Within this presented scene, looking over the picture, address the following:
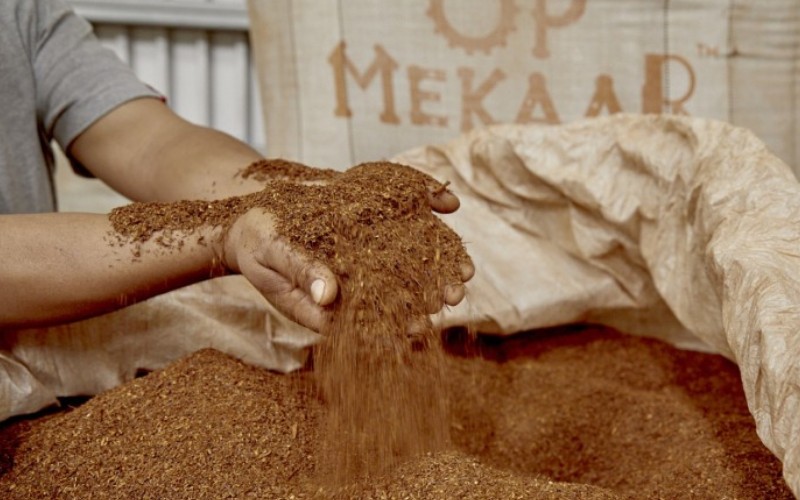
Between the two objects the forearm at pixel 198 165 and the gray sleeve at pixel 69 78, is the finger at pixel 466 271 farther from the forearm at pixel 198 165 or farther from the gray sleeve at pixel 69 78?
the gray sleeve at pixel 69 78

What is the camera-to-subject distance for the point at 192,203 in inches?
43.0

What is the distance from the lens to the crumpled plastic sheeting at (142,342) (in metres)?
1.14

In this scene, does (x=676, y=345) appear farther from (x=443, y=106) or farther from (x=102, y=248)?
(x=102, y=248)

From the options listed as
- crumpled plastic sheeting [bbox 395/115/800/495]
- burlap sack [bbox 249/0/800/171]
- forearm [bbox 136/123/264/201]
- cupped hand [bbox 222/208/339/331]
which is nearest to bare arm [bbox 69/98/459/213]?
forearm [bbox 136/123/264/201]

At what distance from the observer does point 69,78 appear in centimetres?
139

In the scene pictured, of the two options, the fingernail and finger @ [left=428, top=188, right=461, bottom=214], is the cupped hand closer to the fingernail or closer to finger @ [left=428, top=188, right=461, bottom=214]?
the fingernail

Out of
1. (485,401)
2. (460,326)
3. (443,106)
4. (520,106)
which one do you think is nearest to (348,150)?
(443,106)

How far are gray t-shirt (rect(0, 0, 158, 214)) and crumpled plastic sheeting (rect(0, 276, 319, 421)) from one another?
28cm

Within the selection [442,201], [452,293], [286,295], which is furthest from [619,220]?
[286,295]

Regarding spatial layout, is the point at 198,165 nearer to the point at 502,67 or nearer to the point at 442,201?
the point at 442,201

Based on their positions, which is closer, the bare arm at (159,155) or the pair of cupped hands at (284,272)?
the pair of cupped hands at (284,272)

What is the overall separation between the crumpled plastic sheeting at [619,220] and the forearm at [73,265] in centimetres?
45

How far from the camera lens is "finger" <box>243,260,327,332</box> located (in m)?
0.95

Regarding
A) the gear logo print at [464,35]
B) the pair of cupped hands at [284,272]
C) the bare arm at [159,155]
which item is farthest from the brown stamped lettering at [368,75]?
the pair of cupped hands at [284,272]
